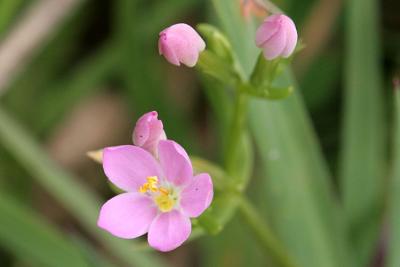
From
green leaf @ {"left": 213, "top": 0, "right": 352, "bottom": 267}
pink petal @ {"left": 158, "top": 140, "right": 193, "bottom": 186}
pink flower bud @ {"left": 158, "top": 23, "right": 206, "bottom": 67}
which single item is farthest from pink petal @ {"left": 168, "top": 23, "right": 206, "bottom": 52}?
green leaf @ {"left": 213, "top": 0, "right": 352, "bottom": 267}

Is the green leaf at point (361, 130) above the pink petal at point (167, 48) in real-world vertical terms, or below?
below

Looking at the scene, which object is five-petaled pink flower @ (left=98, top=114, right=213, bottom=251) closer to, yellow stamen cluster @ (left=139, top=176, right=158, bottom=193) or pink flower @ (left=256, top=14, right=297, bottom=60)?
yellow stamen cluster @ (left=139, top=176, right=158, bottom=193)

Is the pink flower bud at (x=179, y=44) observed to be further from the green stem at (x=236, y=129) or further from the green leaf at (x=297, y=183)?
the green leaf at (x=297, y=183)

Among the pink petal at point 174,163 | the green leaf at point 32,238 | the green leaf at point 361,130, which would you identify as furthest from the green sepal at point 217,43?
the green leaf at point 32,238

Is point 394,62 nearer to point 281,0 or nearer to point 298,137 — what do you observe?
point 281,0

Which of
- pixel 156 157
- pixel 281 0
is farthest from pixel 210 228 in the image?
pixel 281 0

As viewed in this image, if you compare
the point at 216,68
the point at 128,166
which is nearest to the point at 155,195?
the point at 128,166

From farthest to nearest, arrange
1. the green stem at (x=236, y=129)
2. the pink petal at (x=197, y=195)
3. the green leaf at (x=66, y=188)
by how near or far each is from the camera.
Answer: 1. the green leaf at (x=66, y=188)
2. the green stem at (x=236, y=129)
3. the pink petal at (x=197, y=195)
